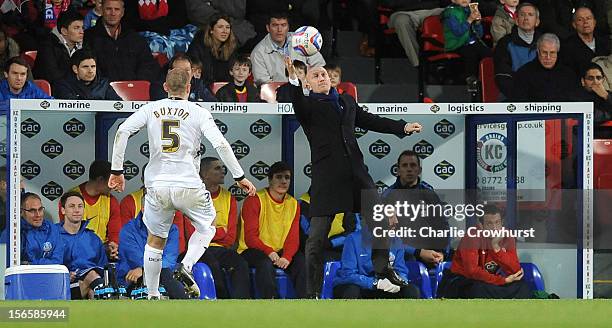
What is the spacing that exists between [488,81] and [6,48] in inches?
186

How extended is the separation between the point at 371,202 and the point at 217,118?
5.78 ft

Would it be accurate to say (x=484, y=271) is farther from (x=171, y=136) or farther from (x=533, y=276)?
(x=171, y=136)

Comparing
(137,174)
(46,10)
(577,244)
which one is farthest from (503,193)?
(46,10)

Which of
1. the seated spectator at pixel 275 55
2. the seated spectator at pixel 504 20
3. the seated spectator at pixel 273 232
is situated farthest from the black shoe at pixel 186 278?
the seated spectator at pixel 504 20

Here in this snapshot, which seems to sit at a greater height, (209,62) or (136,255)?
(209,62)

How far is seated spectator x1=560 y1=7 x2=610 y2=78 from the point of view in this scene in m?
16.0

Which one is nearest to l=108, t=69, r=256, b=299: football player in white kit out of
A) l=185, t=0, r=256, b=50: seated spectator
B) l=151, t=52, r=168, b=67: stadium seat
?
l=151, t=52, r=168, b=67: stadium seat

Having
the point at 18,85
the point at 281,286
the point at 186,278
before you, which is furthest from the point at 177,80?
the point at 281,286

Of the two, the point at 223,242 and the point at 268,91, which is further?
the point at 268,91

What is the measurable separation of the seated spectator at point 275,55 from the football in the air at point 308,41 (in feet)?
1.98

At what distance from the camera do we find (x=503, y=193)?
14.2m

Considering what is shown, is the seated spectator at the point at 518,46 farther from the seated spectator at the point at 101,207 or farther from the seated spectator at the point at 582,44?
the seated spectator at the point at 101,207

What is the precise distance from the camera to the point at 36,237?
13352mm

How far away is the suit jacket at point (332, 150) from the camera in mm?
12758
